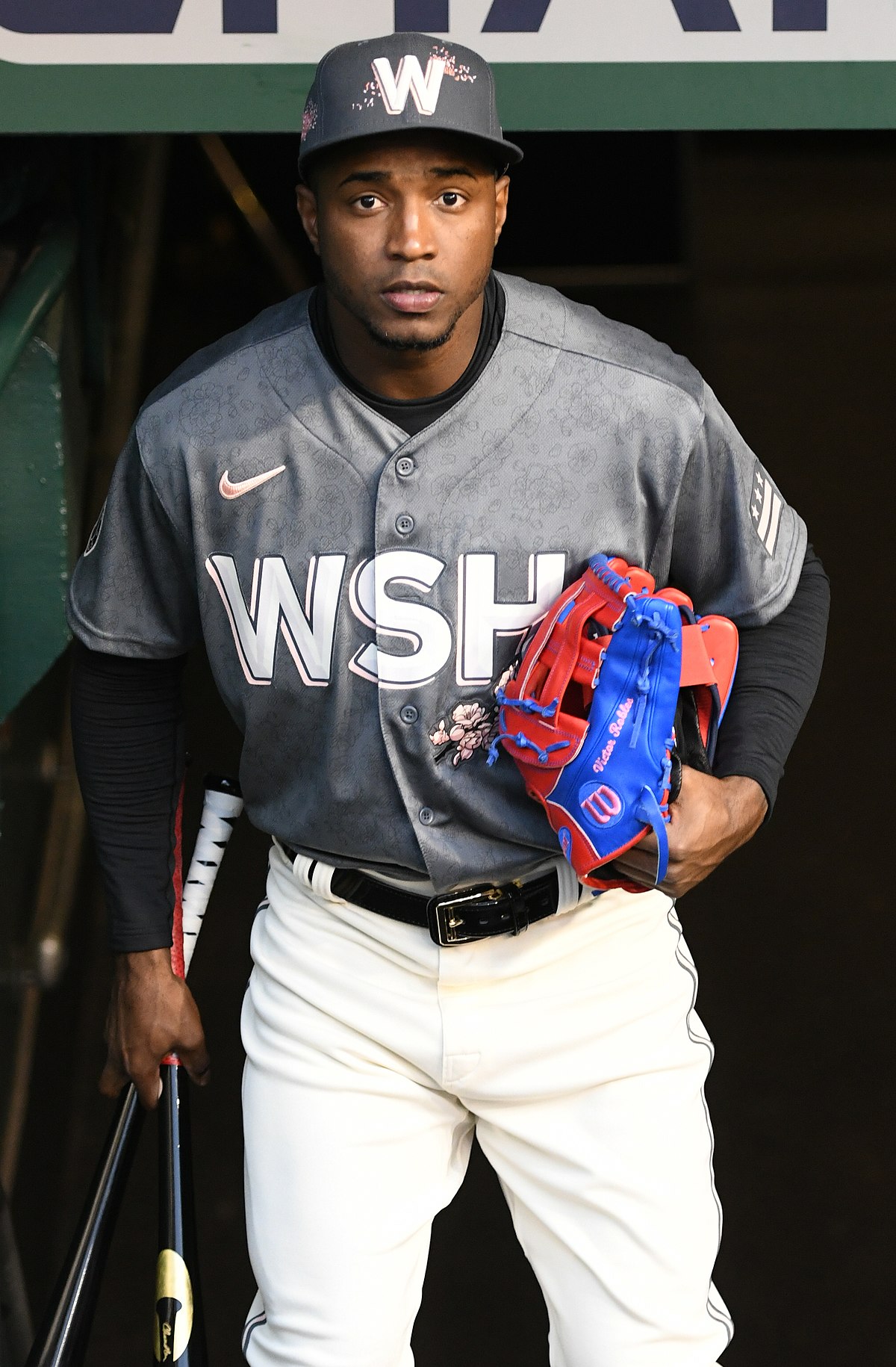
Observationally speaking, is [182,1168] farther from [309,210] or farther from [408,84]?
[408,84]

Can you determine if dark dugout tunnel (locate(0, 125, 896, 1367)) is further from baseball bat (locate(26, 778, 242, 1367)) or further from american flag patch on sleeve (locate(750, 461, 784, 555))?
american flag patch on sleeve (locate(750, 461, 784, 555))

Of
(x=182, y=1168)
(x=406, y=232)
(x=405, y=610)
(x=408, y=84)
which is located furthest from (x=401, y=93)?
(x=182, y=1168)

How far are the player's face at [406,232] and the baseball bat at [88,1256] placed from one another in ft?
3.44

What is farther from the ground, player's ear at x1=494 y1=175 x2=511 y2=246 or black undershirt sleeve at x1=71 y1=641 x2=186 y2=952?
player's ear at x1=494 y1=175 x2=511 y2=246

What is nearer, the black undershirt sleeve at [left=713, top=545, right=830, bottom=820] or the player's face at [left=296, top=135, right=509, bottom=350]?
the player's face at [left=296, top=135, right=509, bottom=350]

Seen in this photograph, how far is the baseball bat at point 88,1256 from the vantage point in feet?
6.41

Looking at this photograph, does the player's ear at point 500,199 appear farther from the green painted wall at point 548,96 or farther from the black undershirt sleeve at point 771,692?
the black undershirt sleeve at point 771,692

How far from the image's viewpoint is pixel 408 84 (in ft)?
5.50

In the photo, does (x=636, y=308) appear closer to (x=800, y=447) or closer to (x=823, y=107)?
(x=800, y=447)

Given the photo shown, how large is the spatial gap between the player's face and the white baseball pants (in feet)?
2.27

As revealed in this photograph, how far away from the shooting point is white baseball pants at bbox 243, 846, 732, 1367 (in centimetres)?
183

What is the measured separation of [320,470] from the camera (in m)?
1.85

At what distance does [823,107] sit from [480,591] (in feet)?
2.44

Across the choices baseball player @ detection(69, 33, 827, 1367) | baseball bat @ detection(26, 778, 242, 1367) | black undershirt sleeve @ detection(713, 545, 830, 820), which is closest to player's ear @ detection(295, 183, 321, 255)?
baseball player @ detection(69, 33, 827, 1367)
